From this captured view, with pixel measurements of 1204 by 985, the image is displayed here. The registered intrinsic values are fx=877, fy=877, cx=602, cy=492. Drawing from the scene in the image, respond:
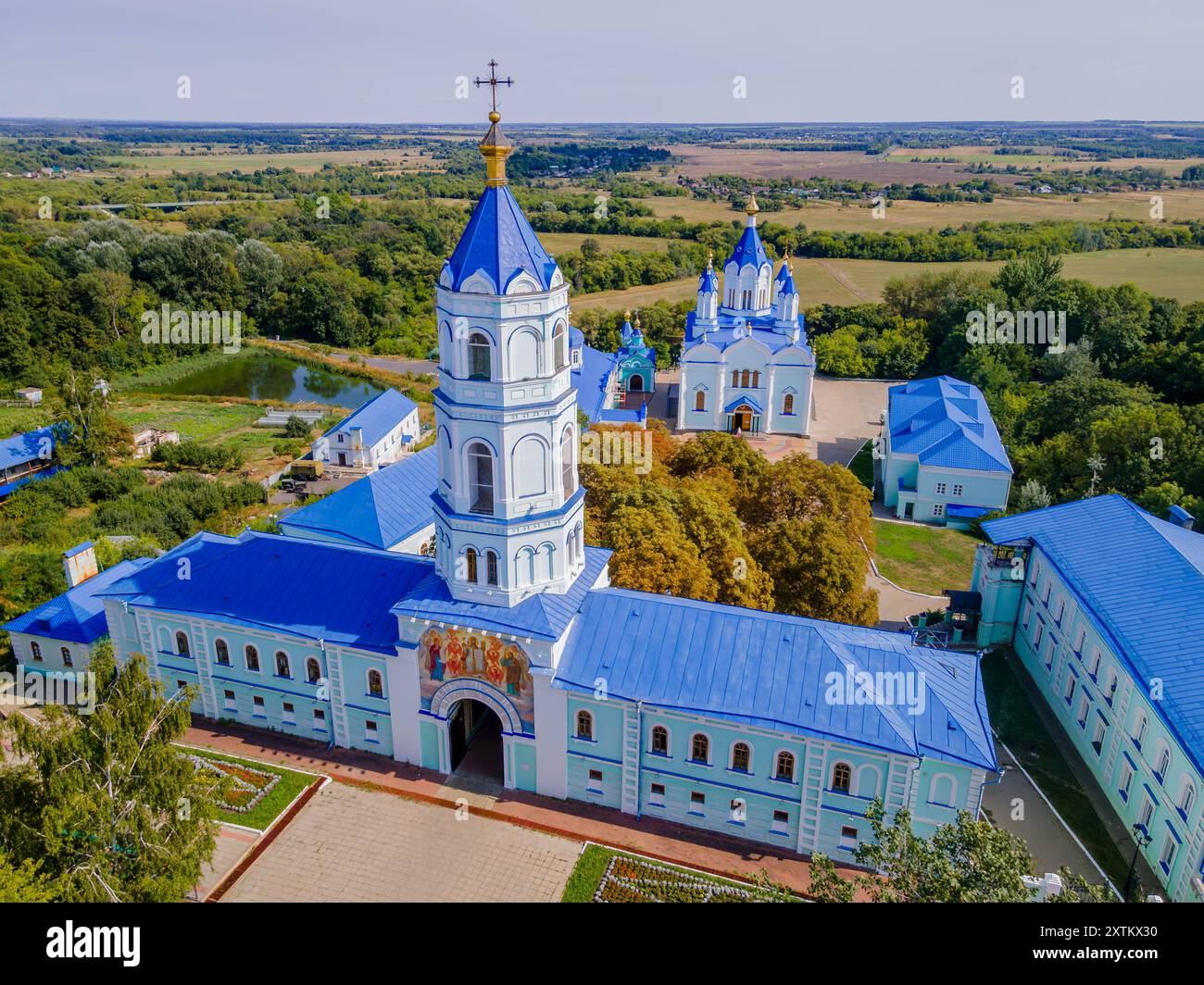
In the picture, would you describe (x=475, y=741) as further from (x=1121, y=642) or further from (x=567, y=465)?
(x=1121, y=642)

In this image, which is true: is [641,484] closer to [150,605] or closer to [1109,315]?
[150,605]

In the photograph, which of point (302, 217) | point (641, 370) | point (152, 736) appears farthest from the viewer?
point (302, 217)

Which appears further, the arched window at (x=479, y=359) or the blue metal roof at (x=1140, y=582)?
the blue metal roof at (x=1140, y=582)

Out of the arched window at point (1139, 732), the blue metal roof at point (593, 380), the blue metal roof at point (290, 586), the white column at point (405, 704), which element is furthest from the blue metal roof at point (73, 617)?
the arched window at point (1139, 732)

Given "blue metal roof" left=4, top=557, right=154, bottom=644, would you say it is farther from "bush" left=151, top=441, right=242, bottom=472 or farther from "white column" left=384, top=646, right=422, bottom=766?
"bush" left=151, top=441, right=242, bottom=472

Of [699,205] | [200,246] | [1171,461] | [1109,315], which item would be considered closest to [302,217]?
[200,246]

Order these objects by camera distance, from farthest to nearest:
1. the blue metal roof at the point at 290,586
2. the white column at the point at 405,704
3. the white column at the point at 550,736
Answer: the blue metal roof at the point at 290,586 < the white column at the point at 405,704 < the white column at the point at 550,736

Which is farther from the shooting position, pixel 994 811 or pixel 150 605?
pixel 150 605

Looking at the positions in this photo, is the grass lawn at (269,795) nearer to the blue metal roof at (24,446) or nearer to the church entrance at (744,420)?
the blue metal roof at (24,446)
